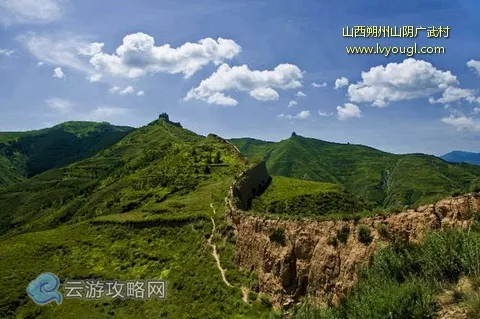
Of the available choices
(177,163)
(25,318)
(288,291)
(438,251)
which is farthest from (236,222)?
(177,163)

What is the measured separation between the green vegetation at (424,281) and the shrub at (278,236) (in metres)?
21.0

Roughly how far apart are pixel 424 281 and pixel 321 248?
1972 centimetres

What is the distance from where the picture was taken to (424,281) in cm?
2158

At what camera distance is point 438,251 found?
22.0 m

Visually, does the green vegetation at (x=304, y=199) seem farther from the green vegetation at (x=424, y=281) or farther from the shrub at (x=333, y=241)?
the green vegetation at (x=424, y=281)

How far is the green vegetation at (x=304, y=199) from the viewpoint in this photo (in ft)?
330

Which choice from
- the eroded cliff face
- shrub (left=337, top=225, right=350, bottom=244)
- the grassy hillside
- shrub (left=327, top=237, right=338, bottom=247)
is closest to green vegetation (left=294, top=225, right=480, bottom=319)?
the eroded cliff face

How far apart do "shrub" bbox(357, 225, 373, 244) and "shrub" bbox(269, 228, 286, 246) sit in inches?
463

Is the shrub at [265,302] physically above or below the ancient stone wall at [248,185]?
below

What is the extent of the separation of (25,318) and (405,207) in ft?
204

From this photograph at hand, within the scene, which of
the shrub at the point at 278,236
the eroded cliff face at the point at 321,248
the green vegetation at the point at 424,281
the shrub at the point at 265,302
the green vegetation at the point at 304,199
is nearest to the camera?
the green vegetation at the point at 424,281

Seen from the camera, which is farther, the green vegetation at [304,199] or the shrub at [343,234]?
the green vegetation at [304,199]

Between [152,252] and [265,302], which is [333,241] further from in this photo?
[152,252]

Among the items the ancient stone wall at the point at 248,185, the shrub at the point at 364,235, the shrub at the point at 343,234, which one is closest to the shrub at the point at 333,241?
the shrub at the point at 343,234
